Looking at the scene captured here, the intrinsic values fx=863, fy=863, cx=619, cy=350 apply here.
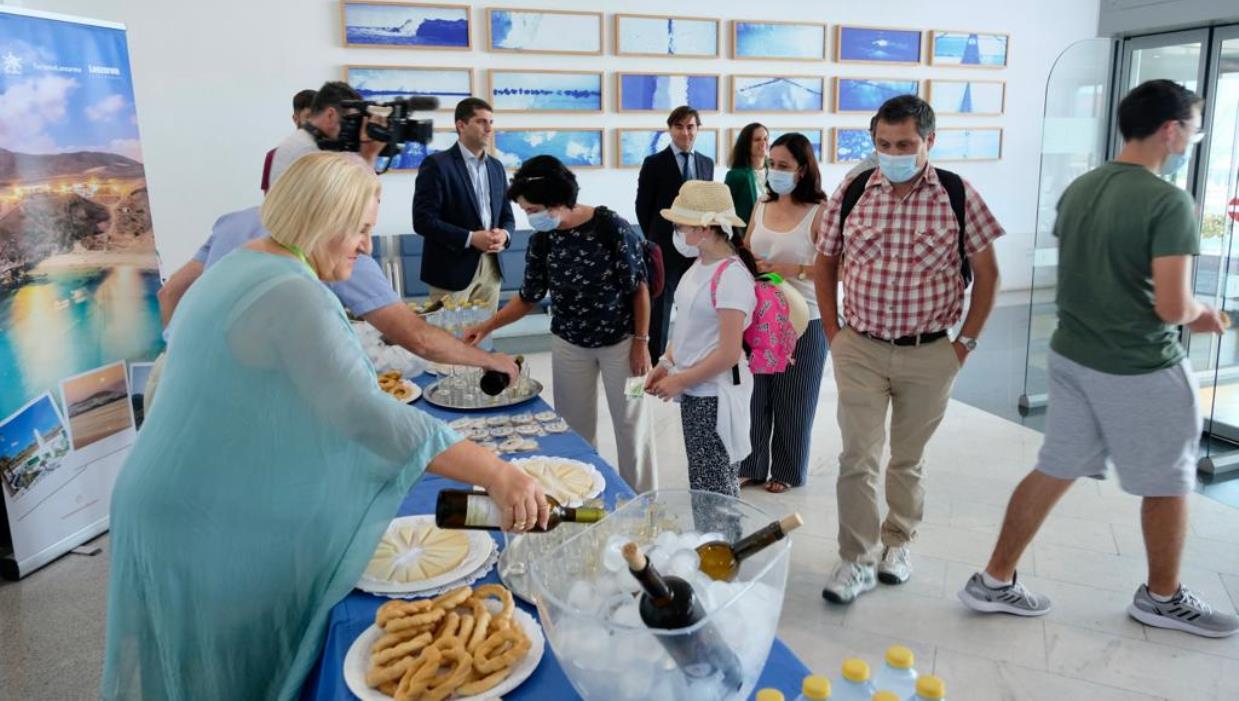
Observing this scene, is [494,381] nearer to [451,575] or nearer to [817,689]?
[451,575]

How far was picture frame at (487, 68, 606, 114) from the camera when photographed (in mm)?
6793

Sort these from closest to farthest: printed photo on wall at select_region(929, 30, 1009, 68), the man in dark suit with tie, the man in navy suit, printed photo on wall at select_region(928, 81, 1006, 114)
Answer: the man in navy suit < the man in dark suit with tie < printed photo on wall at select_region(929, 30, 1009, 68) < printed photo on wall at select_region(928, 81, 1006, 114)

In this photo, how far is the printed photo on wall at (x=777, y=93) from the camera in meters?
7.53

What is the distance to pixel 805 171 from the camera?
11.8ft

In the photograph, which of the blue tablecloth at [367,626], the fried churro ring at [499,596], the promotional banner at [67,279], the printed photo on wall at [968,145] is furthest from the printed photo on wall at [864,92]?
the fried churro ring at [499,596]

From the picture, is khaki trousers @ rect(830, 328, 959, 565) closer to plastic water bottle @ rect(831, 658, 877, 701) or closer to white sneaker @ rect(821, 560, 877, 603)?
white sneaker @ rect(821, 560, 877, 603)

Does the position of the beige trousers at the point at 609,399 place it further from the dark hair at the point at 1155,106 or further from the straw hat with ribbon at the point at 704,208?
the dark hair at the point at 1155,106

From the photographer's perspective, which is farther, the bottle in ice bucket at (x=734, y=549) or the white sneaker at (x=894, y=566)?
the white sneaker at (x=894, y=566)

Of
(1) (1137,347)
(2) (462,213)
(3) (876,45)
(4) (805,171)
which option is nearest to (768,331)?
(1) (1137,347)

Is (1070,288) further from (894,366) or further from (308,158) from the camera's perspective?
(308,158)

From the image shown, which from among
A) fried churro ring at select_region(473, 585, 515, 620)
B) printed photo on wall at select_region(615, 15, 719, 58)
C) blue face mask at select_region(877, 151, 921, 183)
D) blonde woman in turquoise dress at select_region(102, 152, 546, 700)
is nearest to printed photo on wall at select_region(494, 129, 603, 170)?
printed photo on wall at select_region(615, 15, 719, 58)

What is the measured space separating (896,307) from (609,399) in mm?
1157

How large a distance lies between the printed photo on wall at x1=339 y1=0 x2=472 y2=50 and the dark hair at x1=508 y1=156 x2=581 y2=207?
4.06 m

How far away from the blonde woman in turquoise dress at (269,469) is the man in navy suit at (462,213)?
8.67 ft
